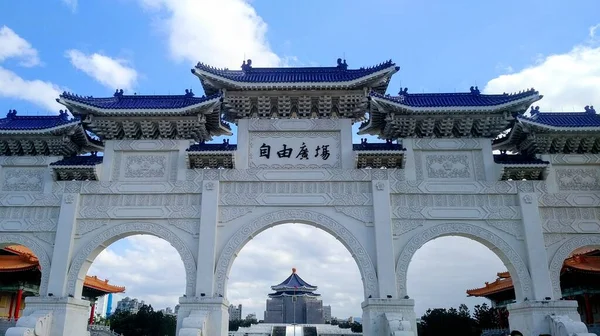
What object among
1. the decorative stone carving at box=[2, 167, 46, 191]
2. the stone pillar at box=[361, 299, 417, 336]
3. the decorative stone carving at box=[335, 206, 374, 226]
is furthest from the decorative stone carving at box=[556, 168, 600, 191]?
the decorative stone carving at box=[2, 167, 46, 191]

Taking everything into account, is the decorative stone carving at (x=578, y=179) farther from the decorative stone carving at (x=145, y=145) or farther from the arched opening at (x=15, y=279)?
the arched opening at (x=15, y=279)

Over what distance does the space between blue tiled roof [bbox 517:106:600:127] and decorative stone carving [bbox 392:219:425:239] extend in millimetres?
3830

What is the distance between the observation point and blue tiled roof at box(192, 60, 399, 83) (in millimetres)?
10805

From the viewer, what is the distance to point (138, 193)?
1061 cm

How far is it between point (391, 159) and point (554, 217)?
152 inches

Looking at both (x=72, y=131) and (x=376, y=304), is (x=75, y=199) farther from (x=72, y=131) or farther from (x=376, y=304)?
(x=376, y=304)

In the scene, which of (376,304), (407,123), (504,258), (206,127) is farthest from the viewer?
(206,127)

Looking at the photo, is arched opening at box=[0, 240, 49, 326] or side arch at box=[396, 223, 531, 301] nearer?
side arch at box=[396, 223, 531, 301]

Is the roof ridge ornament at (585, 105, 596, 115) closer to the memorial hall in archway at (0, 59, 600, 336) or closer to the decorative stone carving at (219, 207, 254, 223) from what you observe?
the memorial hall in archway at (0, 59, 600, 336)

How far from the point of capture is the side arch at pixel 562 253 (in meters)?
9.78

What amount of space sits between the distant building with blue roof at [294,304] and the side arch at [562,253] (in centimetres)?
2475

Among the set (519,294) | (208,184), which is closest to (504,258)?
(519,294)

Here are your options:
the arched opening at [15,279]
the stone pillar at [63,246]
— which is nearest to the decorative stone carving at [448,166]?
the stone pillar at [63,246]

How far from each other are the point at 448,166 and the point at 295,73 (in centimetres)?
444
